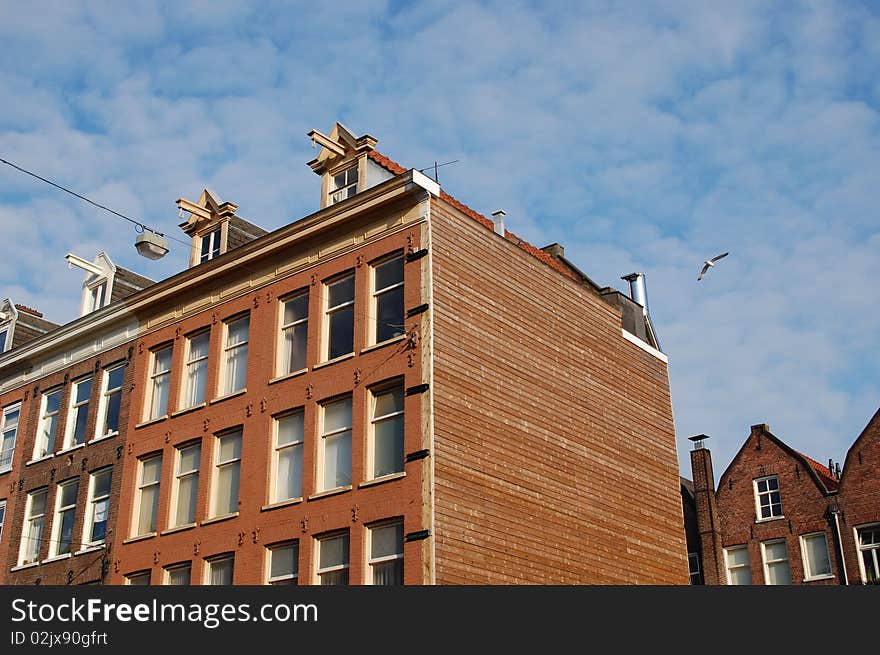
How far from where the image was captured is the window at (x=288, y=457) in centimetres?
2811

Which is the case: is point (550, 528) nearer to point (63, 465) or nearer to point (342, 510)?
point (342, 510)

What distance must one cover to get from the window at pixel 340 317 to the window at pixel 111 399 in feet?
27.3

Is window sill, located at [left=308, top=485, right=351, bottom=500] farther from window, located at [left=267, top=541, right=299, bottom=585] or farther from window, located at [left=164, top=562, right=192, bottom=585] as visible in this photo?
window, located at [left=164, top=562, right=192, bottom=585]

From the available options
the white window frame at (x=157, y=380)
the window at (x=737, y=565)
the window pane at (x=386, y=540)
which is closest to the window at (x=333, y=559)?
the window pane at (x=386, y=540)

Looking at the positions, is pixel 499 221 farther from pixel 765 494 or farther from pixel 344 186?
pixel 765 494

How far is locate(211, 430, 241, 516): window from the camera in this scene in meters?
29.4

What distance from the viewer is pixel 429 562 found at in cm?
2408

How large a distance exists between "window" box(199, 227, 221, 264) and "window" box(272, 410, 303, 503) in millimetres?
7128

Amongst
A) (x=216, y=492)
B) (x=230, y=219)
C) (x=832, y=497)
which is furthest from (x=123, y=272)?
(x=832, y=497)

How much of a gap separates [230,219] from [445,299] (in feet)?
32.2

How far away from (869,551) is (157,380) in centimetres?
2623

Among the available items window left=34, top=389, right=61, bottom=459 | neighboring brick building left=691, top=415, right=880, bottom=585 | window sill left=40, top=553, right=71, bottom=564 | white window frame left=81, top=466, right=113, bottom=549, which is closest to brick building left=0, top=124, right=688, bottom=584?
white window frame left=81, top=466, right=113, bottom=549

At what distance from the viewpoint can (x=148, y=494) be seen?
31719 mm

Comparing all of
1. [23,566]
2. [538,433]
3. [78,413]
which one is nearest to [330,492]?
[538,433]
